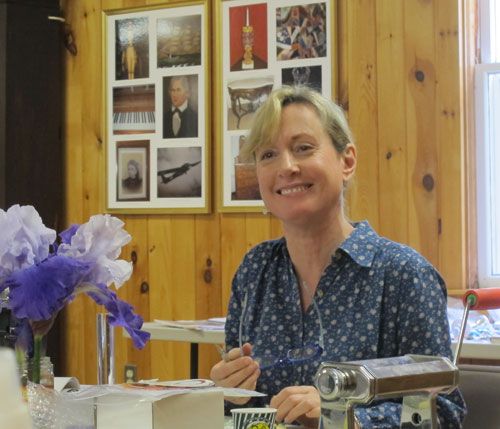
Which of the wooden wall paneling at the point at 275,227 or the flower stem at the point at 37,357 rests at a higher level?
the wooden wall paneling at the point at 275,227

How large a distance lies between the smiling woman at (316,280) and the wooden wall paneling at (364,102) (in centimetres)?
145

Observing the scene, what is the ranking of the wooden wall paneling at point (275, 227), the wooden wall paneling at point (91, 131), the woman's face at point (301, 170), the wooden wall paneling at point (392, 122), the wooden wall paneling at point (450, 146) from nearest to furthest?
the woman's face at point (301, 170) → the wooden wall paneling at point (450, 146) → the wooden wall paneling at point (392, 122) → the wooden wall paneling at point (275, 227) → the wooden wall paneling at point (91, 131)

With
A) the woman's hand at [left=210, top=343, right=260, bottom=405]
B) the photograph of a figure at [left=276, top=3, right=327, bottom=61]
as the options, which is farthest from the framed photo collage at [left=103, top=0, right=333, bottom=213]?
the woman's hand at [left=210, top=343, right=260, bottom=405]

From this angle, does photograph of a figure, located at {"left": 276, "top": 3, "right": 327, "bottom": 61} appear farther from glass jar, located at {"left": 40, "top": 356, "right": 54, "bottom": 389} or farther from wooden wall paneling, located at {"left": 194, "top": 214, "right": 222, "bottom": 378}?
glass jar, located at {"left": 40, "top": 356, "right": 54, "bottom": 389}

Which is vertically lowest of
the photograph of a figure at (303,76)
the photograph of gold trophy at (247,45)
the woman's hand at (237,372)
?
the woman's hand at (237,372)

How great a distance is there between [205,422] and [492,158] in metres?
2.54

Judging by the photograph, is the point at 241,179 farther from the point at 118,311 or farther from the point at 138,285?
the point at 118,311

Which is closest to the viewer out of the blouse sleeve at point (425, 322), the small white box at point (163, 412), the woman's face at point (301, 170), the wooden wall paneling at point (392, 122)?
the small white box at point (163, 412)

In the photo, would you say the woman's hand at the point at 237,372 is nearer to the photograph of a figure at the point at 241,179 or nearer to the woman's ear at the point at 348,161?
the woman's ear at the point at 348,161

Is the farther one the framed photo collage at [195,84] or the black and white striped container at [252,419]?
the framed photo collage at [195,84]

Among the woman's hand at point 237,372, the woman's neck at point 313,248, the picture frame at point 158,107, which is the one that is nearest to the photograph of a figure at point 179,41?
the picture frame at point 158,107

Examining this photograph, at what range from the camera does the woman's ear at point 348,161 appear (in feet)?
6.82

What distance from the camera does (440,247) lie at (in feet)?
11.2

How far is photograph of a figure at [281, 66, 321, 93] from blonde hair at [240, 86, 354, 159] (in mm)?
1592
